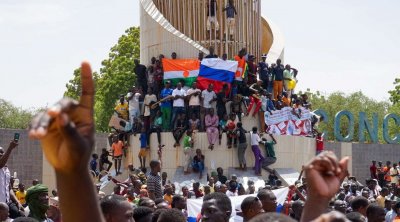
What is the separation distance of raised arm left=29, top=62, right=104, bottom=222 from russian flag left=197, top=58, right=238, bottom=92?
77.0 ft

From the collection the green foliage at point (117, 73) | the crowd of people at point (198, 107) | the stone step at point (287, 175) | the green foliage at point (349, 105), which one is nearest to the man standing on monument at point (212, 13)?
the crowd of people at point (198, 107)

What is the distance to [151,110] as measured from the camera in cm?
2638

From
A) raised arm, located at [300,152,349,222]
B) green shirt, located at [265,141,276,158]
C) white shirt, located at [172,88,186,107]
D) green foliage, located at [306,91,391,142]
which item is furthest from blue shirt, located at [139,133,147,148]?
green foliage, located at [306,91,391,142]

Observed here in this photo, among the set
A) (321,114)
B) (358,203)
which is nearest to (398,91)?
(321,114)

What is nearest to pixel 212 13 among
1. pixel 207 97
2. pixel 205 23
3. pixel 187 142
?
pixel 205 23

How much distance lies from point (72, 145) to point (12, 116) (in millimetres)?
64318

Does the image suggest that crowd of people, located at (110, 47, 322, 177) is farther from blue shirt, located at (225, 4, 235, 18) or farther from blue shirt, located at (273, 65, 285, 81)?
blue shirt, located at (225, 4, 235, 18)

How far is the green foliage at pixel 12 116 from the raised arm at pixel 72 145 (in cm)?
6160

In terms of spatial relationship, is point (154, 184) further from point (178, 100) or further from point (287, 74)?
point (287, 74)

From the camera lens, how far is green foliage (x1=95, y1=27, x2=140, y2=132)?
43406 millimetres

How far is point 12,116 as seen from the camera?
215 ft

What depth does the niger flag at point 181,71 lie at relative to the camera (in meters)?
26.3

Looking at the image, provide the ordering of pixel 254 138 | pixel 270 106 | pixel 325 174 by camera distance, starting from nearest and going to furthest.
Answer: pixel 325 174
pixel 254 138
pixel 270 106

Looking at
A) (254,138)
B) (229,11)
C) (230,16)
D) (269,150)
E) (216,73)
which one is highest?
(229,11)
